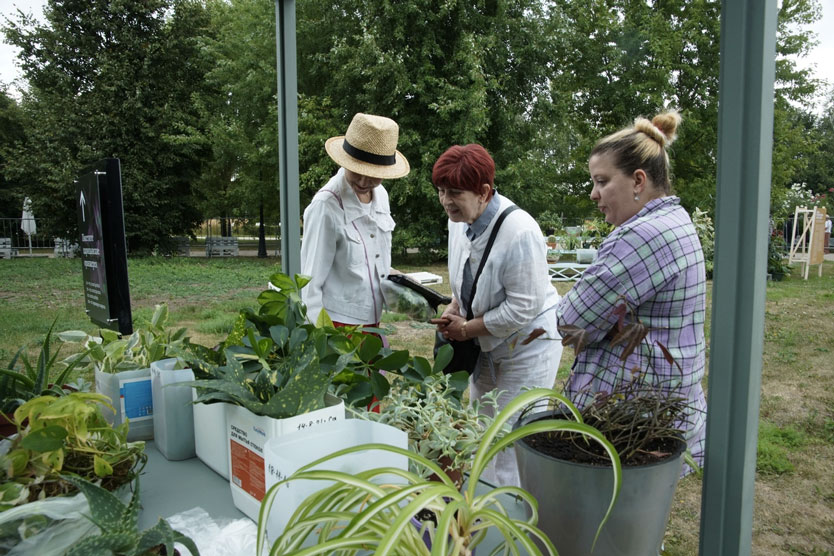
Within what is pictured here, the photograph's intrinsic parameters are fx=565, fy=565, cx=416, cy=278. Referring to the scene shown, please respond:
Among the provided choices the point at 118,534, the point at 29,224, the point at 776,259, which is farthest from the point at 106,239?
the point at 29,224

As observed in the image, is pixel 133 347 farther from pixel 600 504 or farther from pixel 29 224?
pixel 29 224

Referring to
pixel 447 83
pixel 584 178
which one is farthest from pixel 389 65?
pixel 584 178

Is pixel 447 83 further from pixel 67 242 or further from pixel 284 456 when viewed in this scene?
pixel 284 456

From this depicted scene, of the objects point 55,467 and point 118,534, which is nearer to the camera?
point 118,534

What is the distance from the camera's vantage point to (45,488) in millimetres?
737

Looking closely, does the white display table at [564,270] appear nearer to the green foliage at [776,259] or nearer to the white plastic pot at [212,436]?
the green foliage at [776,259]

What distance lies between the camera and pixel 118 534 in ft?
1.93

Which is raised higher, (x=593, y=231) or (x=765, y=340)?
(x=593, y=231)

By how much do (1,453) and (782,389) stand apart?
5660mm

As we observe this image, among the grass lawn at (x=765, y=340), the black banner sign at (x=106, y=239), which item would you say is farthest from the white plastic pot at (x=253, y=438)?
the black banner sign at (x=106, y=239)

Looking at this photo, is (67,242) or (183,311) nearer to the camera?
(183,311)

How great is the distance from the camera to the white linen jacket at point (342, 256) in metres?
2.13

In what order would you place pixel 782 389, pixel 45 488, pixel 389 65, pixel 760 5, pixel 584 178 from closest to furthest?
1. pixel 760 5
2. pixel 45 488
3. pixel 782 389
4. pixel 389 65
5. pixel 584 178

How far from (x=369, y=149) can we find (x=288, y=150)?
0.33 m
